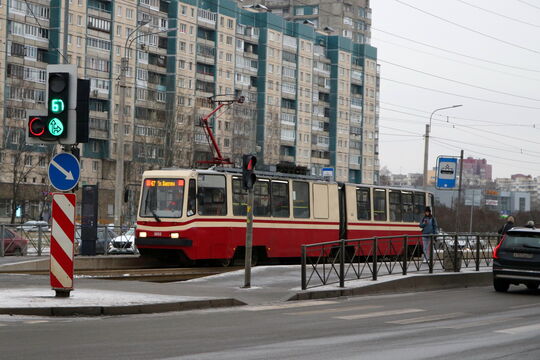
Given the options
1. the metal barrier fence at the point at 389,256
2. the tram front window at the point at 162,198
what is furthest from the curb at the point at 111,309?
the tram front window at the point at 162,198

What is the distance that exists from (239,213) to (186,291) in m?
11.7

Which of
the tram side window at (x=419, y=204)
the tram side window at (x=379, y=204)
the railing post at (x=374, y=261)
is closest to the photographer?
the railing post at (x=374, y=261)

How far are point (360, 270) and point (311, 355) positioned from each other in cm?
1186

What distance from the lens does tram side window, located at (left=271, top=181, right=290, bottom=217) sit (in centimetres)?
3300

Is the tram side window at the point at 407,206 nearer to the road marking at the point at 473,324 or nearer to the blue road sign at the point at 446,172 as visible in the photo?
the blue road sign at the point at 446,172

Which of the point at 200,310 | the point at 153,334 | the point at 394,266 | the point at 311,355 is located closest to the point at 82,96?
the point at 200,310

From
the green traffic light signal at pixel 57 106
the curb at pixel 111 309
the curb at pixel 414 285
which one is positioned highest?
the green traffic light signal at pixel 57 106

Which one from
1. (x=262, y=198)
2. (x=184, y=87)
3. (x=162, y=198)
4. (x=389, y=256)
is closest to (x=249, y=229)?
(x=389, y=256)

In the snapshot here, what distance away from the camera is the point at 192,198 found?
3006 cm

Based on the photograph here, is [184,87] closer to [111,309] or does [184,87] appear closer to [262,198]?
[262,198]

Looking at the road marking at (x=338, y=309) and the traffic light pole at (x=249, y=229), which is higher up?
the traffic light pole at (x=249, y=229)

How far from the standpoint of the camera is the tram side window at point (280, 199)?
108 ft

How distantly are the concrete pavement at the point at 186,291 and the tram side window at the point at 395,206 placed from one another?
12.6 m

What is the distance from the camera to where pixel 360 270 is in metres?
22.8
